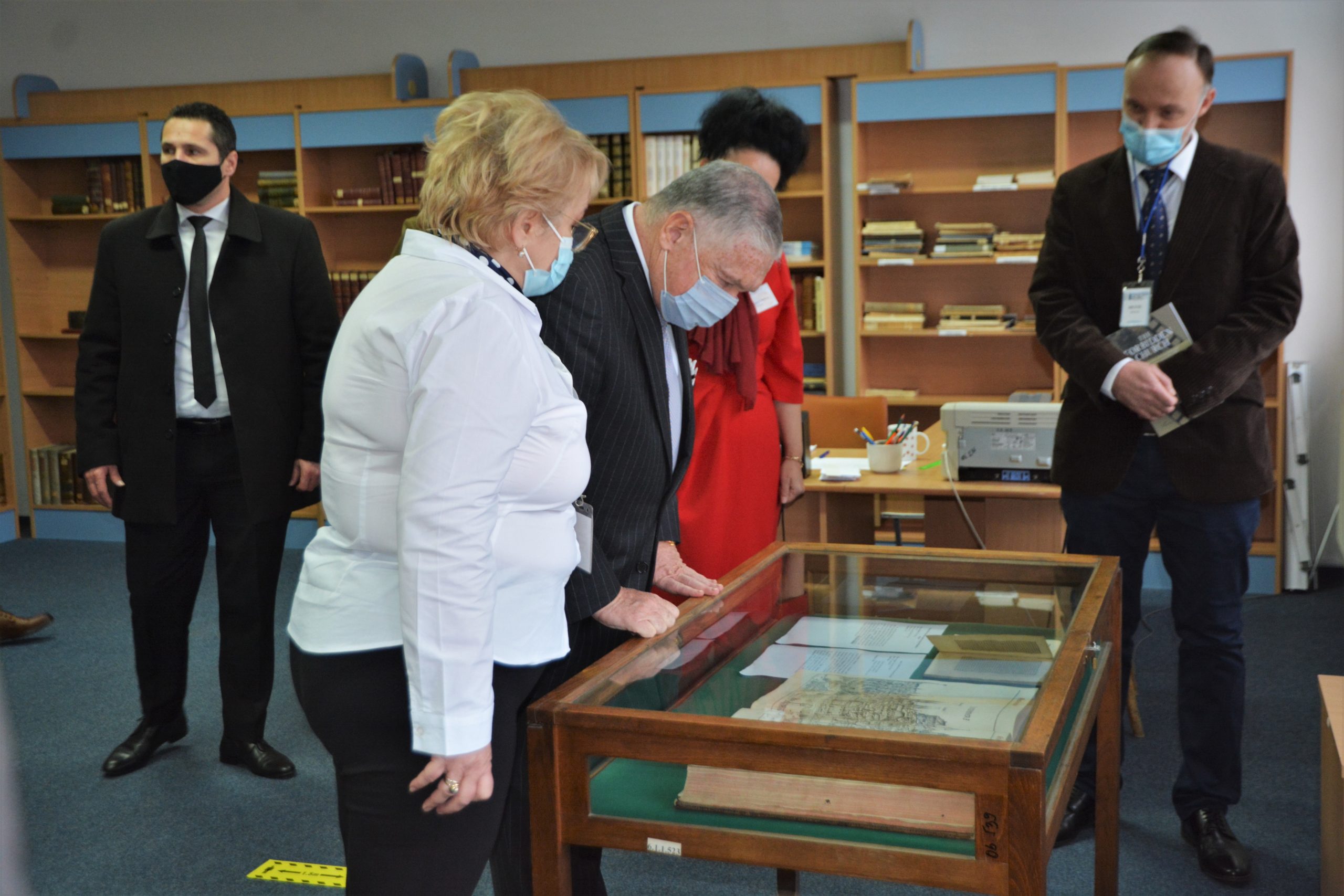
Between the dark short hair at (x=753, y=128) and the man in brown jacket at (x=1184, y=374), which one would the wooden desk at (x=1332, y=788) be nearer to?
the man in brown jacket at (x=1184, y=374)

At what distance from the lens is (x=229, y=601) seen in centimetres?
317

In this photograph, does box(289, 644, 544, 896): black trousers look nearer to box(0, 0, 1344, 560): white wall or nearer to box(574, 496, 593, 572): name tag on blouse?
box(574, 496, 593, 572): name tag on blouse

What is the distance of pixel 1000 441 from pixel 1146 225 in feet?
3.53

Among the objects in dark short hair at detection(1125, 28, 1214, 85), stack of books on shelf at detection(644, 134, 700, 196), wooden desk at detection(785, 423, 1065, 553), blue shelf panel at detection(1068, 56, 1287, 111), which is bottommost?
wooden desk at detection(785, 423, 1065, 553)

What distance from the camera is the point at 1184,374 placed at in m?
2.45

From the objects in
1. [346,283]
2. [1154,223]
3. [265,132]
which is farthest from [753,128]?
[265,132]

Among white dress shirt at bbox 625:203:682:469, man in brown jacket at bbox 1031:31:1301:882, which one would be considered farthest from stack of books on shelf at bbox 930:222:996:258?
white dress shirt at bbox 625:203:682:469

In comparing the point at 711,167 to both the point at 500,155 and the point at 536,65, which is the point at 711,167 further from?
the point at 536,65

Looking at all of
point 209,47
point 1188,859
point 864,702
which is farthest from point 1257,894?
point 209,47

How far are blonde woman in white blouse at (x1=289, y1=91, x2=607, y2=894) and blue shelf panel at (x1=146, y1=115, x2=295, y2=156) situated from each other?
5.29 meters

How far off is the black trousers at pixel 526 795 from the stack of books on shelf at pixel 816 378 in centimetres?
434

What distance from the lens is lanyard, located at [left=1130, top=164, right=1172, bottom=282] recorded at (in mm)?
2486

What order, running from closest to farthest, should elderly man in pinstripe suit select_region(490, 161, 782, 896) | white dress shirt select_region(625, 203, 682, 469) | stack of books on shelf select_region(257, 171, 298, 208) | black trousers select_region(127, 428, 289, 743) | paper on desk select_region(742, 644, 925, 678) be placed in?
paper on desk select_region(742, 644, 925, 678)
elderly man in pinstripe suit select_region(490, 161, 782, 896)
white dress shirt select_region(625, 203, 682, 469)
black trousers select_region(127, 428, 289, 743)
stack of books on shelf select_region(257, 171, 298, 208)

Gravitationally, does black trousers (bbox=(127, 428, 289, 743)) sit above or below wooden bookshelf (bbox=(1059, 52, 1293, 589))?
below
